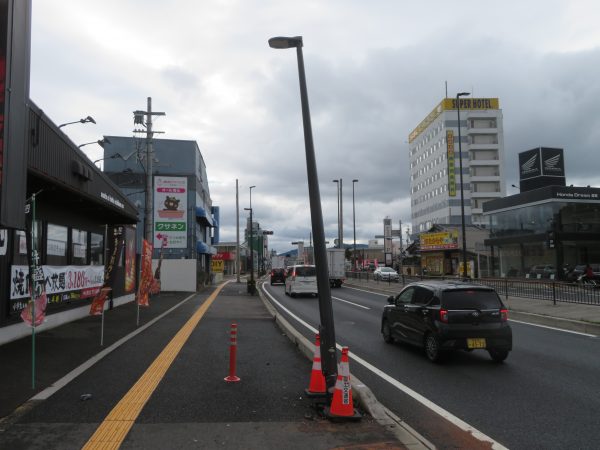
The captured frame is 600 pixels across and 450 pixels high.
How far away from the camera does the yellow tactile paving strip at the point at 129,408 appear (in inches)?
193

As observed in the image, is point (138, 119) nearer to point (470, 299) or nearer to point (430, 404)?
point (470, 299)

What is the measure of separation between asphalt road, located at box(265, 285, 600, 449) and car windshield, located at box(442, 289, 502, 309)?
109 centimetres

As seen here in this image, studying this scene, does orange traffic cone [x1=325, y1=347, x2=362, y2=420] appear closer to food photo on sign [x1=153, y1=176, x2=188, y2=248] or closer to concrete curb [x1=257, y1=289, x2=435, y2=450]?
concrete curb [x1=257, y1=289, x2=435, y2=450]

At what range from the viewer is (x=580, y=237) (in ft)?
125

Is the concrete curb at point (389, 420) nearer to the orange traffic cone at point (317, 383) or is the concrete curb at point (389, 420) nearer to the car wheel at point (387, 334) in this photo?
the orange traffic cone at point (317, 383)

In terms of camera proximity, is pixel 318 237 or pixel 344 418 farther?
pixel 318 237

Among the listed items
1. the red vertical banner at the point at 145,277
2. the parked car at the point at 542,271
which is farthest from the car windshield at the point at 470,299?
the parked car at the point at 542,271

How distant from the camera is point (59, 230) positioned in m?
13.8

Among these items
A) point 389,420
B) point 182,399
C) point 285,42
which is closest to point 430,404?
point 389,420

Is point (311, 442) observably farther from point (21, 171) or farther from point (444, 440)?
point (21, 171)

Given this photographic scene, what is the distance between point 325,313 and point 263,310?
1372 centimetres

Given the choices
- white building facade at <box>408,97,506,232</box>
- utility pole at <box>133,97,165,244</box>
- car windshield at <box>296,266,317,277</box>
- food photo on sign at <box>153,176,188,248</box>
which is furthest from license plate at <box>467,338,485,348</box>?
white building facade at <box>408,97,506,232</box>

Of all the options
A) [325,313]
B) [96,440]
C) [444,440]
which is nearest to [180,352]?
[325,313]

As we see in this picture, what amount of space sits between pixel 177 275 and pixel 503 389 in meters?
27.0
